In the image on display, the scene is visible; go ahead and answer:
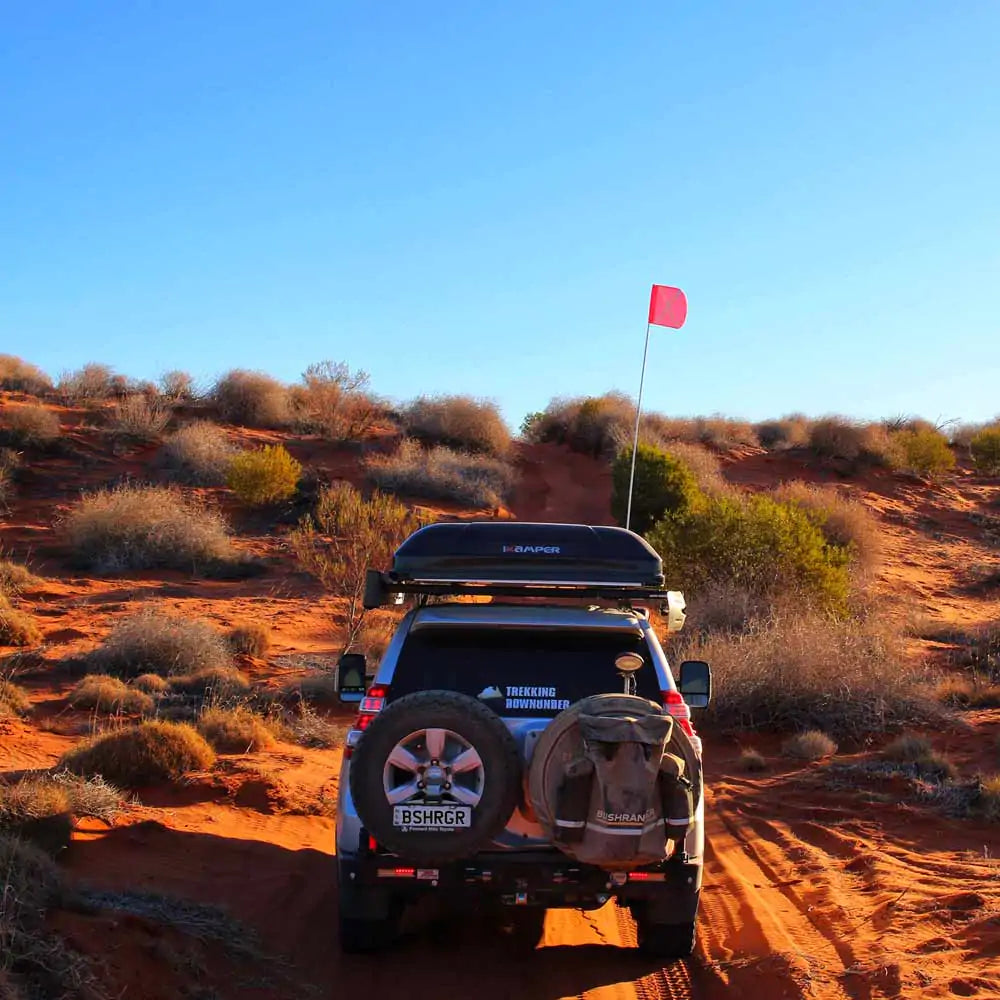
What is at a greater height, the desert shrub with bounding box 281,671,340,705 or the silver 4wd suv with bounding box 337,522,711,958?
the silver 4wd suv with bounding box 337,522,711,958

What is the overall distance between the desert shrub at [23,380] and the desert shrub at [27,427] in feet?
24.2

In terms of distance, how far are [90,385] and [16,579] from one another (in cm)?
2070

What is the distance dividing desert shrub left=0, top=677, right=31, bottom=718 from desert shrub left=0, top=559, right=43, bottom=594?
756cm

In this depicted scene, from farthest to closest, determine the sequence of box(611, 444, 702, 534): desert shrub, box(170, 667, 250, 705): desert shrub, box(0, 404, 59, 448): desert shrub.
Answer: box(0, 404, 59, 448): desert shrub, box(611, 444, 702, 534): desert shrub, box(170, 667, 250, 705): desert shrub

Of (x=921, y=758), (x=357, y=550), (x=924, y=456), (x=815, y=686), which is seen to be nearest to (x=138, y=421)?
(x=357, y=550)

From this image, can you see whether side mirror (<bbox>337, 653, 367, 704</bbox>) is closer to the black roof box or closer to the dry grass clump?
the black roof box

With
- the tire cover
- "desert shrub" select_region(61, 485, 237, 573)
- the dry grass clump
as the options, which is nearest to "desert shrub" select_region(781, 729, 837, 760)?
the dry grass clump

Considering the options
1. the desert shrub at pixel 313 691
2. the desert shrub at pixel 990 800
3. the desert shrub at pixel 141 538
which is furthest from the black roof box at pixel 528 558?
the desert shrub at pixel 141 538

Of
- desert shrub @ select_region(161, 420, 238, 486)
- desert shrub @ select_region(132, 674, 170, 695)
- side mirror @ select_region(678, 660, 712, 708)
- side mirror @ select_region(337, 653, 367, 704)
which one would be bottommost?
desert shrub @ select_region(132, 674, 170, 695)

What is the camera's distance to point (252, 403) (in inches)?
1487

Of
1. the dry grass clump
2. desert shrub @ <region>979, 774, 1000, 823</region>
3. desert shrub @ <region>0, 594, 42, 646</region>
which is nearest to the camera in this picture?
desert shrub @ <region>979, 774, 1000, 823</region>

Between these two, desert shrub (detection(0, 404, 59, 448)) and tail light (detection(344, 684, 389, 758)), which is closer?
tail light (detection(344, 684, 389, 758))

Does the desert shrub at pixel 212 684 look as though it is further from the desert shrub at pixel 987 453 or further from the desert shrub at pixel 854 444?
the desert shrub at pixel 987 453

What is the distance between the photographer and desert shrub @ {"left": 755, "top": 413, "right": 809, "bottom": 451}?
145 ft
